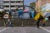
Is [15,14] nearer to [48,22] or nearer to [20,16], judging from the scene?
[20,16]

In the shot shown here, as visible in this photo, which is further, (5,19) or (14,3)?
(14,3)

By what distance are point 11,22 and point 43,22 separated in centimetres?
334

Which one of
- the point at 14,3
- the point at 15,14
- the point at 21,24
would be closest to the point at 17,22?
the point at 21,24

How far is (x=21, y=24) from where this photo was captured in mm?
22641

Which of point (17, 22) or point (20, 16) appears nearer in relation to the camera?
point (17, 22)

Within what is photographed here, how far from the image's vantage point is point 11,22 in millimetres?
22906

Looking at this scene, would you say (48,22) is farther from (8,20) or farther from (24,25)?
(8,20)

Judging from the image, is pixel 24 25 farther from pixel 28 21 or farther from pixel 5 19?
pixel 5 19

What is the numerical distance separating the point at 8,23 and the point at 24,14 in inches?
149

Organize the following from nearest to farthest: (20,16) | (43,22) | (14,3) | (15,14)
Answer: (43,22), (20,16), (15,14), (14,3)

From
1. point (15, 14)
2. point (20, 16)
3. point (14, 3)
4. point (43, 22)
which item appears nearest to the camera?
point (43, 22)

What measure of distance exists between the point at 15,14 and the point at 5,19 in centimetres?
371

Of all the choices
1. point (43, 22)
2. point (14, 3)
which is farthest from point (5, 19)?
point (14, 3)

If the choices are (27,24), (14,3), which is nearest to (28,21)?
(27,24)
